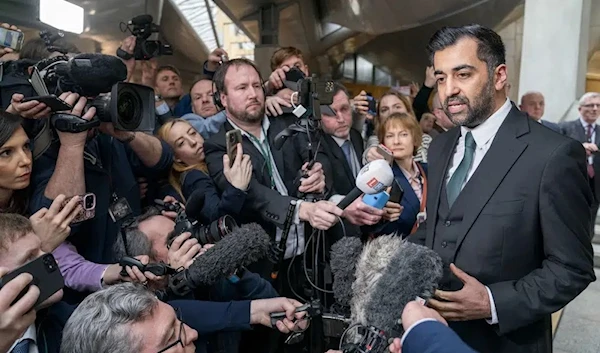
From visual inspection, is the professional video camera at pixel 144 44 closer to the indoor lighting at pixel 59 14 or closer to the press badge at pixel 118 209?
the press badge at pixel 118 209

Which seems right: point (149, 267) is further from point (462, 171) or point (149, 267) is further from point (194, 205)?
point (462, 171)

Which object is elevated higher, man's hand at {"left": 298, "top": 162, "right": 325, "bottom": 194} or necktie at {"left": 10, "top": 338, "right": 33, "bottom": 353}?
man's hand at {"left": 298, "top": 162, "right": 325, "bottom": 194}

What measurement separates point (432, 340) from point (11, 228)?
1.04 m

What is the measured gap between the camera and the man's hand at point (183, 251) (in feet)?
5.13

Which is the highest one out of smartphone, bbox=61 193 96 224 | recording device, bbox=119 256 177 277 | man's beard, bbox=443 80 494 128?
man's beard, bbox=443 80 494 128

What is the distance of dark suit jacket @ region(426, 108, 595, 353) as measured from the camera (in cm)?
125

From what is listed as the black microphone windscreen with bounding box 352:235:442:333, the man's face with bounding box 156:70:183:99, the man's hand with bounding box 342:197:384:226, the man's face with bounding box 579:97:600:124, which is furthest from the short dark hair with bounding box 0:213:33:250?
the man's face with bounding box 579:97:600:124

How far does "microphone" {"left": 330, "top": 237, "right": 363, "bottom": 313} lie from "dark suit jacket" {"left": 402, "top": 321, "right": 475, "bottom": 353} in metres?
0.23

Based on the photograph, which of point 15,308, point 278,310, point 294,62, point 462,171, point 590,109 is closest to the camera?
point 15,308

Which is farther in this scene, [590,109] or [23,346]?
[590,109]

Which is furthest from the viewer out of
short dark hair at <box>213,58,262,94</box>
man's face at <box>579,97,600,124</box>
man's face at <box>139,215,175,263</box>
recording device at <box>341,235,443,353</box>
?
man's face at <box>579,97,600,124</box>

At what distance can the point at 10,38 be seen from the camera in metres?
2.04

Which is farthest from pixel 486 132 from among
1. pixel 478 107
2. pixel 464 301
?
pixel 464 301

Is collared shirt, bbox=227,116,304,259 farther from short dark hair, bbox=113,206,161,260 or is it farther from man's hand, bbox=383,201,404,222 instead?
short dark hair, bbox=113,206,161,260
